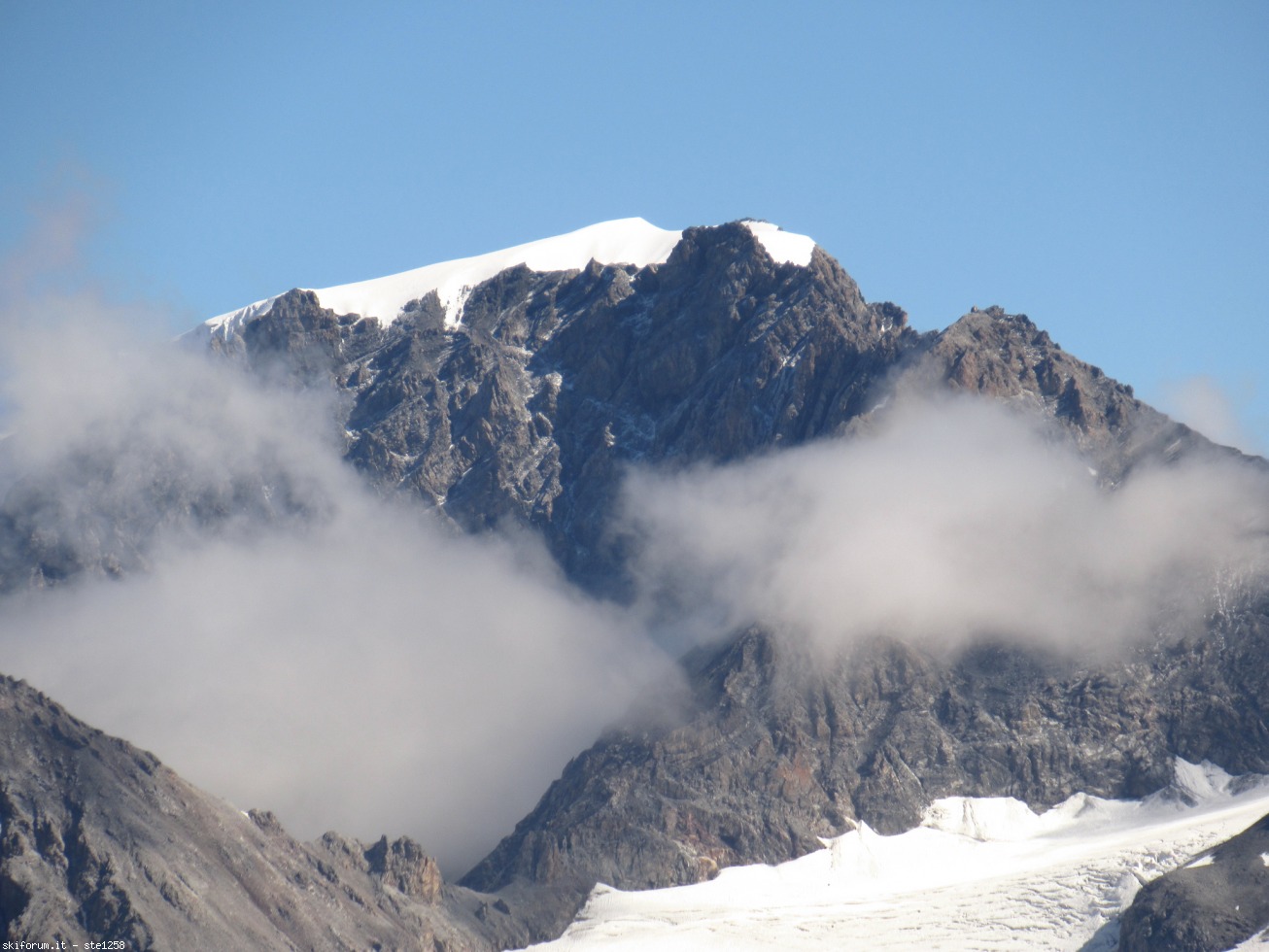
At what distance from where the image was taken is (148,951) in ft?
654

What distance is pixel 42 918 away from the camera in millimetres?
198875

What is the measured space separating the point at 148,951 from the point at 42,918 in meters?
10.2
